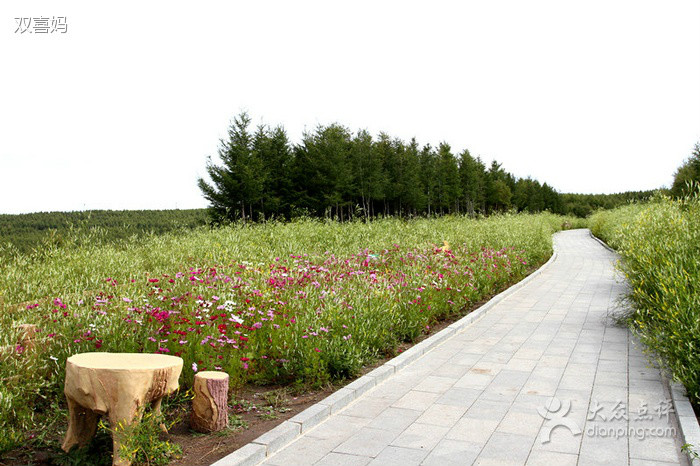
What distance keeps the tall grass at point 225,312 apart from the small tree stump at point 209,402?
1.35 feet

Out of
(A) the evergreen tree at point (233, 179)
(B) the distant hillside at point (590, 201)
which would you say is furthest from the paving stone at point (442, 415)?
(B) the distant hillside at point (590, 201)

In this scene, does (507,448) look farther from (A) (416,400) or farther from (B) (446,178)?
(B) (446,178)

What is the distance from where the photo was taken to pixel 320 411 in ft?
14.7

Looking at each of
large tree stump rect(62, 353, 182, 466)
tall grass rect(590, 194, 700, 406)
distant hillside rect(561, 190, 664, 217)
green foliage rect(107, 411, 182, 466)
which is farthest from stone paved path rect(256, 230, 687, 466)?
distant hillside rect(561, 190, 664, 217)

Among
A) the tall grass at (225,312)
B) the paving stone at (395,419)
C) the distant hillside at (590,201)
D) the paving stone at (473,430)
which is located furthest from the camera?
the distant hillside at (590,201)

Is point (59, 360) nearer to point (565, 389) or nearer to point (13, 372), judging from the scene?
point (13, 372)

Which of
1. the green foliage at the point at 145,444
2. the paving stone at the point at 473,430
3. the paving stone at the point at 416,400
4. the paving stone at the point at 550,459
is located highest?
the green foliage at the point at 145,444

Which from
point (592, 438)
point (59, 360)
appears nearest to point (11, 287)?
point (59, 360)

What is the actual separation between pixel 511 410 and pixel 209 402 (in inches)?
→ 110

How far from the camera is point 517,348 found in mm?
6934

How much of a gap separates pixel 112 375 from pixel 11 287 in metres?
5.73

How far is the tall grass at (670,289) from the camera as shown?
4832 mm

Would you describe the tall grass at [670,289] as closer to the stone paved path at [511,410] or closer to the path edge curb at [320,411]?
the stone paved path at [511,410]

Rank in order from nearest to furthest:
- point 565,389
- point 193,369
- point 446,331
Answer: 1. point 193,369
2. point 565,389
3. point 446,331
